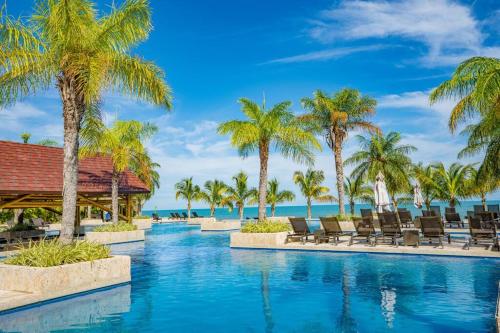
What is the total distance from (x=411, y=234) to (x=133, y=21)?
11.4 m

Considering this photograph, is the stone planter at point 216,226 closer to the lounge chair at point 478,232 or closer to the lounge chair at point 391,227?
the lounge chair at point 391,227

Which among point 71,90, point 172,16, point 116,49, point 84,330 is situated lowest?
point 84,330

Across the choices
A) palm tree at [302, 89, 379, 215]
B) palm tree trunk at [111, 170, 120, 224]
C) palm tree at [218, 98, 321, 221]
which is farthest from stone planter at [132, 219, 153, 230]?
palm tree at [218, 98, 321, 221]

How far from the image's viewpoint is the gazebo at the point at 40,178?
17281 mm

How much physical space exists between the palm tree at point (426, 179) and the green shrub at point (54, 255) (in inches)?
1032

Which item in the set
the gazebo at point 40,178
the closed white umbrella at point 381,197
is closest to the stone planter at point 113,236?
the gazebo at point 40,178

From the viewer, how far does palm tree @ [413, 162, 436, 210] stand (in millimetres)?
28859

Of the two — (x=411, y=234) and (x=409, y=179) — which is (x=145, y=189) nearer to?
(x=411, y=234)

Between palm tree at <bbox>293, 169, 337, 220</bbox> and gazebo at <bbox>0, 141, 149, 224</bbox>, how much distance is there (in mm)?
16460

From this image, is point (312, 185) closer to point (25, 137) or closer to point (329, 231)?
point (329, 231)

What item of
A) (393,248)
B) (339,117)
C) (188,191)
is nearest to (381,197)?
(393,248)

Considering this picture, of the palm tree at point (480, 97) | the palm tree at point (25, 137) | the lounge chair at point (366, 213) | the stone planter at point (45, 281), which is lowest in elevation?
the stone planter at point (45, 281)

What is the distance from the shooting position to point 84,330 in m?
6.06

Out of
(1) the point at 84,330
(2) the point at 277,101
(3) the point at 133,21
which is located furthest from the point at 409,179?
(1) the point at 84,330
